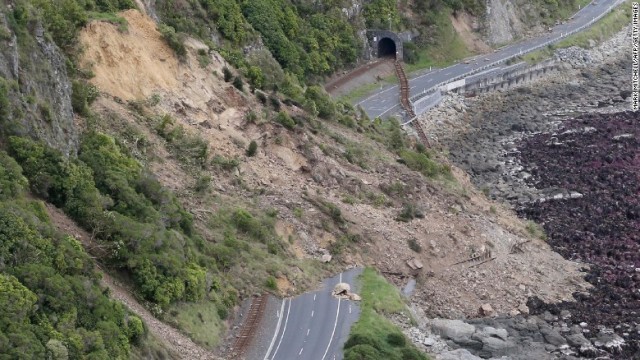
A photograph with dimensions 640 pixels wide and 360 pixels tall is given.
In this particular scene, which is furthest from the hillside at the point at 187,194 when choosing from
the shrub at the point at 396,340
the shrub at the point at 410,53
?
the shrub at the point at 410,53

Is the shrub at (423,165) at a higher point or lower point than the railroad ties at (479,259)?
higher

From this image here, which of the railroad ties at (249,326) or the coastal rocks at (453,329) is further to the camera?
the coastal rocks at (453,329)

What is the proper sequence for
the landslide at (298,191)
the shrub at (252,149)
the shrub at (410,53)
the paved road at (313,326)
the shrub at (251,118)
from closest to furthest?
the paved road at (313,326)
the landslide at (298,191)
the shrub at (252,149)
the shrub at (251,118)
the shrub at (410,53)

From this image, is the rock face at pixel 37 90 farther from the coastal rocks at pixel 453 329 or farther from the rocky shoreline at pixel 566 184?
the coastal rocks at pixel 453 329

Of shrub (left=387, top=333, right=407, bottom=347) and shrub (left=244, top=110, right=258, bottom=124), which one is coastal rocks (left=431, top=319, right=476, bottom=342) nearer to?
shrub (left=387, top=333, right=407, bottom=347)

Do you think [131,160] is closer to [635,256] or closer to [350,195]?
[350,195]

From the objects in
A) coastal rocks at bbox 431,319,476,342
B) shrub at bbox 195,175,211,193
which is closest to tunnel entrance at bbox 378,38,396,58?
shrub at bbox 195,175,211,193

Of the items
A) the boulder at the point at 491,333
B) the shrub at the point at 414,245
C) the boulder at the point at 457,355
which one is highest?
the shrub at the point at 414,245
